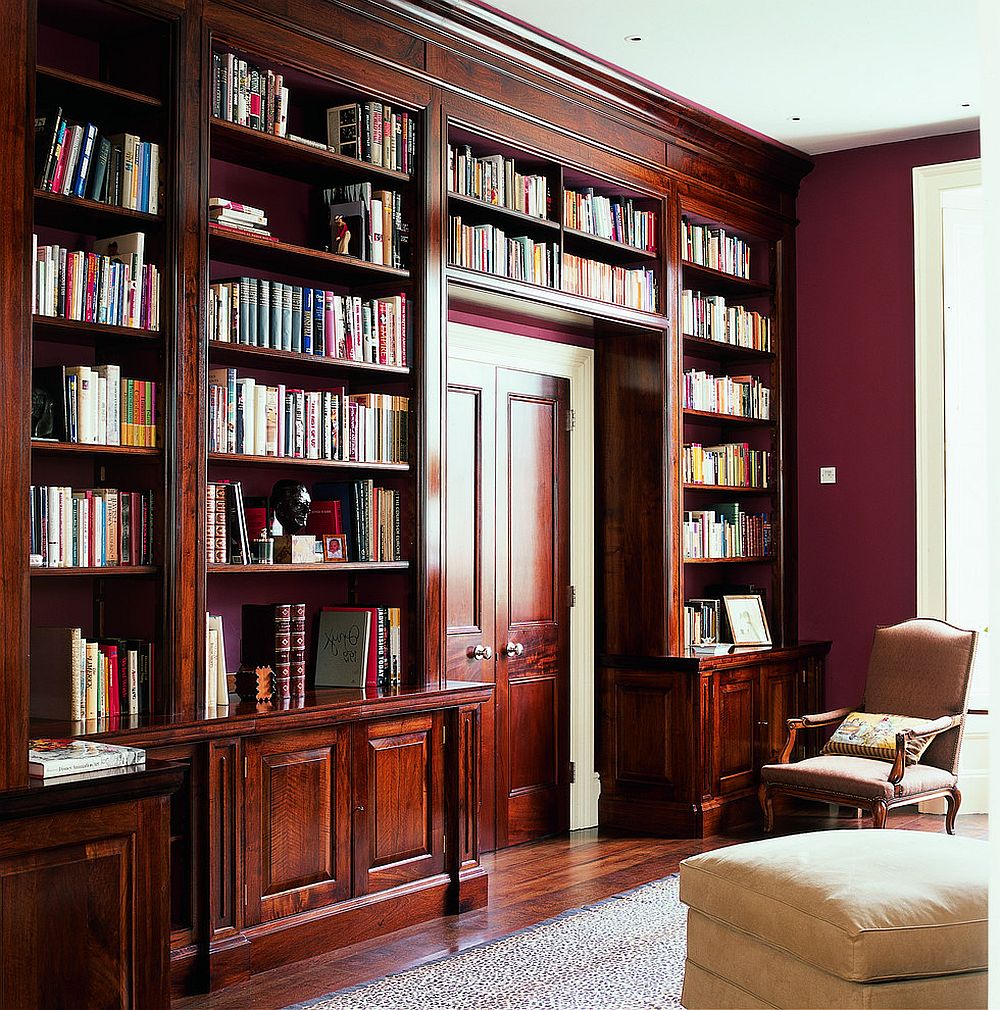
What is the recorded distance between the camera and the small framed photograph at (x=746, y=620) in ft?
22.2

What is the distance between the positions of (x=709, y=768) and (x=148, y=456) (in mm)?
3416

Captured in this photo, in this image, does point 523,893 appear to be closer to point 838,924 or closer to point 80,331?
point 838,924

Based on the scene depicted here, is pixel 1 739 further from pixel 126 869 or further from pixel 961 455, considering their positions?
pixel 961 455

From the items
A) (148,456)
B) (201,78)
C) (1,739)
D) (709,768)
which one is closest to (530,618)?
(709,768)

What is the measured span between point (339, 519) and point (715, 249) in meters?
3.09

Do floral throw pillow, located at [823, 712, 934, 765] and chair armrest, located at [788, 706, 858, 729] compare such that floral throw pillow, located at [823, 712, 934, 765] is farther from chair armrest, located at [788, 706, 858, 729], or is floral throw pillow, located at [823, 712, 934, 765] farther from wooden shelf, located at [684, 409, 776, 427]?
wooden shelf, located at [684, 409, 776, 427]

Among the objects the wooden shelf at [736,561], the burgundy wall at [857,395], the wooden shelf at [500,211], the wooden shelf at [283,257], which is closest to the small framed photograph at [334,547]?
the wooden shelf at [283,257]

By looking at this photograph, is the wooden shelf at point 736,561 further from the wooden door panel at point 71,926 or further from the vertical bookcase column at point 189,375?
the wooden door panel at point 71,926

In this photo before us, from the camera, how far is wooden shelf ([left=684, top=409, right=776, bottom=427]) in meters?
6.66

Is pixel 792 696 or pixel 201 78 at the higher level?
pixel 201 78

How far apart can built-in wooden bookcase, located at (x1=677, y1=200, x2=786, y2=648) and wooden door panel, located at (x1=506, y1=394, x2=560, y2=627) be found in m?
0.68

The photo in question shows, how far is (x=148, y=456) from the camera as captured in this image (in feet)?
13.1

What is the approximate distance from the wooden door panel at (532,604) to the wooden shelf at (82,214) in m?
2.36

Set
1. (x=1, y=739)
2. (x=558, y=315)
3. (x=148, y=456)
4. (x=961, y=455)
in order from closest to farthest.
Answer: (x=1, y=739)
(x=148, y=456)
(x=558, y=315)
(x=961, y=455)
